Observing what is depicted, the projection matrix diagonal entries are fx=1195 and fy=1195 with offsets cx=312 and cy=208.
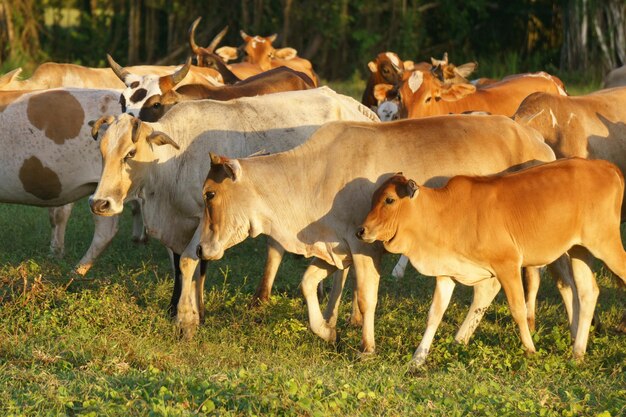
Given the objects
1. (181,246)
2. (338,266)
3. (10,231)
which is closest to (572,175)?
(338,266)

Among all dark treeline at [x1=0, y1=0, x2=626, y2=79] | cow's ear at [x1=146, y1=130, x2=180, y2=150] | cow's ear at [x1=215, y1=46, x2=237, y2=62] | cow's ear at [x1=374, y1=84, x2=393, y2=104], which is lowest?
dark treeline at [x1=0, y1=0, x2=626, y2=79]

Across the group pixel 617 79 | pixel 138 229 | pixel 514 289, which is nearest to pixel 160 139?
pixel 514 289

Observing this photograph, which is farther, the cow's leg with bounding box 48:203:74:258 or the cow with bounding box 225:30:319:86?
the cow with bounding box 225:30:319:86

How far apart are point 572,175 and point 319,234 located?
5.58 feet

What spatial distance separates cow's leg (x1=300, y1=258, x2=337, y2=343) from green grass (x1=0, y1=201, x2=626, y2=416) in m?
0.09

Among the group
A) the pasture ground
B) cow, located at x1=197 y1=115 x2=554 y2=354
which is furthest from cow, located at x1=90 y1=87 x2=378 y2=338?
cow, located at x1=197 y1=115 x2=554 y2=354

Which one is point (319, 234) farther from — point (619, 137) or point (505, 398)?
point (619, 137)

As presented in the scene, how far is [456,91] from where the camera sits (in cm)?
1116

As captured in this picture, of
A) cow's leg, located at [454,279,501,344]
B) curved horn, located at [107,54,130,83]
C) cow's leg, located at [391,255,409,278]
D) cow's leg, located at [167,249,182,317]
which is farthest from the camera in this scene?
cow's leg, located at [391,255,409,278]

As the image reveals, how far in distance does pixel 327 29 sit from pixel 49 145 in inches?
647

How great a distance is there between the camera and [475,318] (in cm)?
823

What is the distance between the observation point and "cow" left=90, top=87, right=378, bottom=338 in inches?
329

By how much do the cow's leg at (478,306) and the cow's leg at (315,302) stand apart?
887 millimetres

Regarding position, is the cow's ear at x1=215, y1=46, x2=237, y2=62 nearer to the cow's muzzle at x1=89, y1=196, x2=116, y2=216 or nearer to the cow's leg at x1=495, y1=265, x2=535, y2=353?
the cow's muzzle at x1=89, y1=196, x2=116, y2=216
